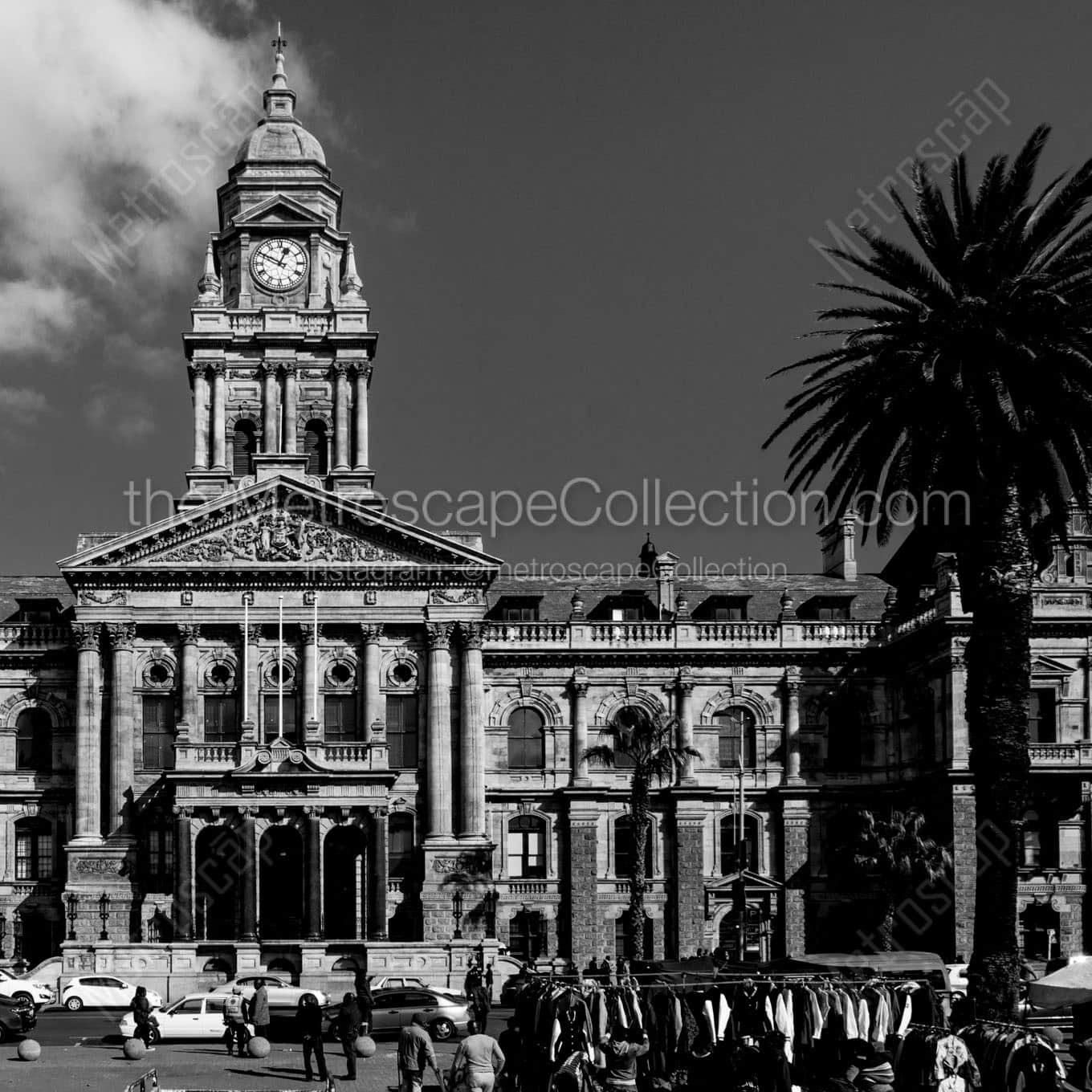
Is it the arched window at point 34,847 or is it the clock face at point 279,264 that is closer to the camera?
the arched window at point 34,847

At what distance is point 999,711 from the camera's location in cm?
3928

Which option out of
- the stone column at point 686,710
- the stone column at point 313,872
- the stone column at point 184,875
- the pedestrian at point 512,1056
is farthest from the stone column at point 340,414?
the pedestrian at point 512,1056

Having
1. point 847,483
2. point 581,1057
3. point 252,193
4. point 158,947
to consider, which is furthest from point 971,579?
point 252,193

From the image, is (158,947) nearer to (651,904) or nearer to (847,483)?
(651,904)

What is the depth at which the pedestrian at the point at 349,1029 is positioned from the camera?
4378cm

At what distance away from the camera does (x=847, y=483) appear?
142 feet

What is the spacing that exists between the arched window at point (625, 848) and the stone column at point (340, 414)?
62.5ft

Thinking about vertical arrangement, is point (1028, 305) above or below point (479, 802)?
above

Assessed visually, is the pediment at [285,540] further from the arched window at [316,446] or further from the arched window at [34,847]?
the arched window at [34,847]

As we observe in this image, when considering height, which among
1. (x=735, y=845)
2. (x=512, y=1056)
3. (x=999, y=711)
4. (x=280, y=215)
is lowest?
(x=512, y=1056)

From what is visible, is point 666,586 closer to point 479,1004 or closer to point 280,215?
point 280,215

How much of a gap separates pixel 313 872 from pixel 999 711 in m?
40.3

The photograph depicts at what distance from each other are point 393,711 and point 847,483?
131 feet

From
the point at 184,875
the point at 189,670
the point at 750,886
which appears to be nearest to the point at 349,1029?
the point at 184,875
